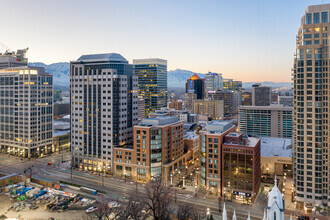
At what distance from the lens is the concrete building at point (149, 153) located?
128 meters

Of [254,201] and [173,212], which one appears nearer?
[173,212]

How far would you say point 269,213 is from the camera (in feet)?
185

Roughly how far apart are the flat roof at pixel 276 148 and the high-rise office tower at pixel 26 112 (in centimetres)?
13988

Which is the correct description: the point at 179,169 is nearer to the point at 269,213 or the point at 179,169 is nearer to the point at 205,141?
the point at 205,141

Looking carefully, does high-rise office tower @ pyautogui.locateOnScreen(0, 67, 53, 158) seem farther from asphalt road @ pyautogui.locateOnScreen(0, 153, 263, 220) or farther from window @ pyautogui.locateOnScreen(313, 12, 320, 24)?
window @ pyautogui.locateOnScreen(313, 12, 320, 24)

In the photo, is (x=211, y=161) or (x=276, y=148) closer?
(x=211, y=161)

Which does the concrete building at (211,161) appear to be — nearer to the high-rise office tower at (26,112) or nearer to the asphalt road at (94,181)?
the asphalt road at (94,181)

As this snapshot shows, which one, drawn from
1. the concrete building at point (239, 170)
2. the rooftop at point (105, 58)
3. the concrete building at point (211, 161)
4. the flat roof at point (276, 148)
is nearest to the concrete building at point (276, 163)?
the flat roof at point (276, 148)

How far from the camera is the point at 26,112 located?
172m

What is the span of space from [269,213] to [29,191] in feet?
320

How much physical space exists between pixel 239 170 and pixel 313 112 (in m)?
35.5

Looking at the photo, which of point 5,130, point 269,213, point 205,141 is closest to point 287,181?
point 205,141

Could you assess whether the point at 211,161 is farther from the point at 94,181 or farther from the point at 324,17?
the point at 324,17

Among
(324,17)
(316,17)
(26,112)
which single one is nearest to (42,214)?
(26,112)
